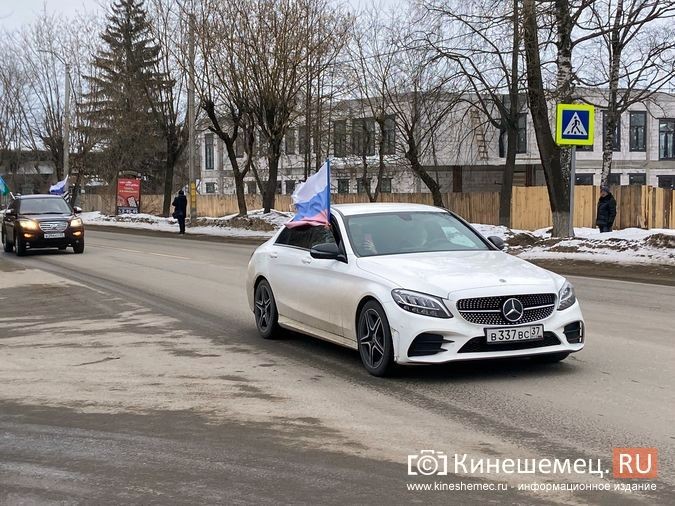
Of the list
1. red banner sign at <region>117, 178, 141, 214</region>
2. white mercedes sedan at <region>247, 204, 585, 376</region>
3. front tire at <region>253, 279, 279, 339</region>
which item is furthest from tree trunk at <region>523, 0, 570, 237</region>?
red banner sign at <region>117, 178, 141, 214</region>

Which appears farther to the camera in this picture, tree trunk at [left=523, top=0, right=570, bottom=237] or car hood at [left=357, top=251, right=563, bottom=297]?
tree trunk at [left=523, top=0, right=570, bottom=237]

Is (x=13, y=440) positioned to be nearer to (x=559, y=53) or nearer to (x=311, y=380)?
(x=311, y=380)

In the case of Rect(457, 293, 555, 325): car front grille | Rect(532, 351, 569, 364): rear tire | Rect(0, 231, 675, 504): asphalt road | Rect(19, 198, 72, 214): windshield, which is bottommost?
Rect(0, 231, 675, 504): asphalt road

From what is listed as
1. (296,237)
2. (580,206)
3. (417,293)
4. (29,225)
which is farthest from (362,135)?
(417,293)

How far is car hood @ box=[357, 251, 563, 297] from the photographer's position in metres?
6.99

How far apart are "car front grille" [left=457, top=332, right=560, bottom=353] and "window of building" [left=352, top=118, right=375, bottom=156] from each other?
3596 centimetres

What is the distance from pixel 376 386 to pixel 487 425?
4.68 ft

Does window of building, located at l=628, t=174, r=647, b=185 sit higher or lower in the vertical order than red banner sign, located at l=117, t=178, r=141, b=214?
higher

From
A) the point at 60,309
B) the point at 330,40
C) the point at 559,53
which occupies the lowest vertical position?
the point at 60,309

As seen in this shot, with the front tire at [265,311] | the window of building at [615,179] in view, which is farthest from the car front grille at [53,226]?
the window of building at [615,179]

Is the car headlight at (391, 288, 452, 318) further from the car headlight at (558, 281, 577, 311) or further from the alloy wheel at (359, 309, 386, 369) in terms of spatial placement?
the car headlight at (558, 281, 577, 311)

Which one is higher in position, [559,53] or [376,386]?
[559,53]

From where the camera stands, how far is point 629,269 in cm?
1802

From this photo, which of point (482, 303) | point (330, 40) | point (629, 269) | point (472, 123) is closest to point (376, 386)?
point (482, 303)
